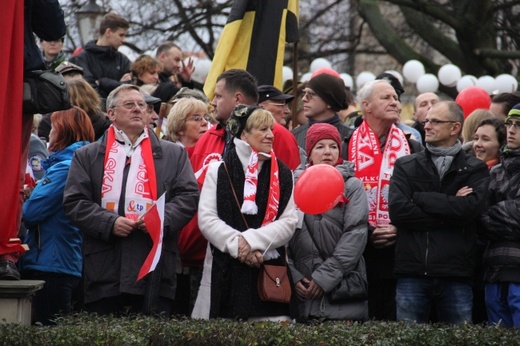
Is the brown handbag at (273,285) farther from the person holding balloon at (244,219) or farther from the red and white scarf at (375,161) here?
the red and white scarf at (375,161)

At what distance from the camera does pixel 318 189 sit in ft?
26.0

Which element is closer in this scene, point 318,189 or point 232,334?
point 232,334

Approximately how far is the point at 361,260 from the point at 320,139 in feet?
3.14

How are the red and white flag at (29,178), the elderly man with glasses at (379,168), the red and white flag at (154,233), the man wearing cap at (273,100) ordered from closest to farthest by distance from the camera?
the red and white flag at (154,233), the elderly man with glasses at (379,168), the red and white flag at (29,178), the man wearing cap at (273,100)

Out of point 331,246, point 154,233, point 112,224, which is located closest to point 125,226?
point 112,224

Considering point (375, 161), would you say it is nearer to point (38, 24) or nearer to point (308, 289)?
point (308, 289)

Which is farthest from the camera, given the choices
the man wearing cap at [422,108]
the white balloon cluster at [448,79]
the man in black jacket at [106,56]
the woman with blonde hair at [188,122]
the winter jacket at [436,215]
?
the white balloon cluster at [448,79]

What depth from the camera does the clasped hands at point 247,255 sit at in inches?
313

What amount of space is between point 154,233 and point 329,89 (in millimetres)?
2475

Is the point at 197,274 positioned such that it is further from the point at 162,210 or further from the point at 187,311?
the point at 162,210

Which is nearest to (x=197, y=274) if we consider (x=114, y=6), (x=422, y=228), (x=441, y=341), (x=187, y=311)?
(x=187, y=311)

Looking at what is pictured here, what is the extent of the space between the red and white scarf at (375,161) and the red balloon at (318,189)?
81 cm

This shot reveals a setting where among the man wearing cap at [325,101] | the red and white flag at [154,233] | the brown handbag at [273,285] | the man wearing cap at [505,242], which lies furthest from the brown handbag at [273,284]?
the man wearing cap at [325,101]

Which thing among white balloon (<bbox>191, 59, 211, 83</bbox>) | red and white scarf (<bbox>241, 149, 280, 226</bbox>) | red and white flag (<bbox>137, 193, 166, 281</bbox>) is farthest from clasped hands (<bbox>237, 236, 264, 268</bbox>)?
white balloon (<bbox>191, 59, 211, 83</bbox>)
